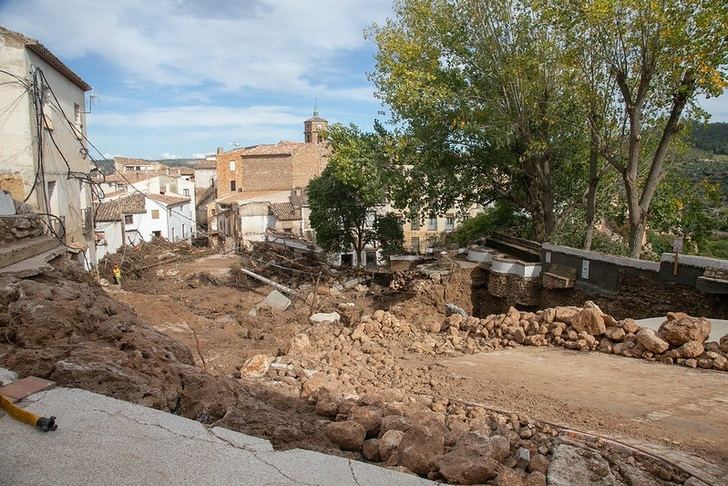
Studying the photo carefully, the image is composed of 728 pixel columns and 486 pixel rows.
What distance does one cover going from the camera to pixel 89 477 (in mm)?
2896

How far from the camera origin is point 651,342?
8.44 m

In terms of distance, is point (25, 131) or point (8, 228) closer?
point (8, 228)

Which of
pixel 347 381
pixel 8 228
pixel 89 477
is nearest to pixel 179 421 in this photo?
pixel 89 477

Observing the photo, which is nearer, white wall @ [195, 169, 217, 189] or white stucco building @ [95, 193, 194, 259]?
white stucco building @ [95, 193, 194, 259]

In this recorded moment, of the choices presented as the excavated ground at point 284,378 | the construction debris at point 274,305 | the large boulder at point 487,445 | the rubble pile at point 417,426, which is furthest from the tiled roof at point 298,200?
the large boulder at point 487,445

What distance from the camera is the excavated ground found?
4172mm

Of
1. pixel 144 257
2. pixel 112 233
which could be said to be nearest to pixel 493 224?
pixel 144 257

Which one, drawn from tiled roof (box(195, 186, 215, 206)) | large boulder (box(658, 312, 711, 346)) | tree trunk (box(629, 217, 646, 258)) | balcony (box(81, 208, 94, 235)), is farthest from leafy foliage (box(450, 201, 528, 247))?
tiled roof (box(195, 186, 215, 206))

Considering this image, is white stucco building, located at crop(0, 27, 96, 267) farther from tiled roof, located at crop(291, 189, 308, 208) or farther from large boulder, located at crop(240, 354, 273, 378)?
tiled roof, located at crop(291, 189, 308, 208)

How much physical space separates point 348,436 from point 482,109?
1348cm

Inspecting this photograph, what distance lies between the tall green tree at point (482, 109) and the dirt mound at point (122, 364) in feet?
37.9

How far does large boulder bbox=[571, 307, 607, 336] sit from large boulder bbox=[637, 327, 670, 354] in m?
0.73

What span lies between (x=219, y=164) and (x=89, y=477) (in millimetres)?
46245

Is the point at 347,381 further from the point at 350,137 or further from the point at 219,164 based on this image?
the point at 219,164
